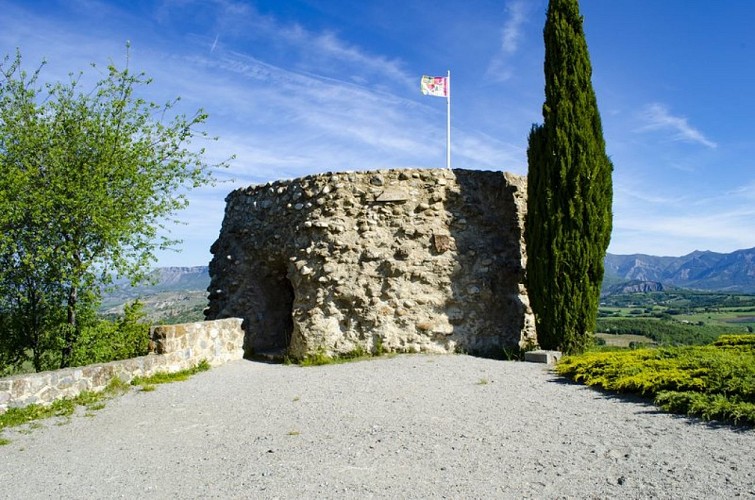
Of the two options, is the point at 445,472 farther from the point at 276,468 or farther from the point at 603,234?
the point at 603,234

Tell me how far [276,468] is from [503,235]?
765cm

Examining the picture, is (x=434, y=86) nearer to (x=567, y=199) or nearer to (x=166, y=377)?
(x=567, y=199)

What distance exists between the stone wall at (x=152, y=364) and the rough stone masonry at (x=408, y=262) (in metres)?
1.51

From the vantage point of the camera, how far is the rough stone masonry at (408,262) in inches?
420

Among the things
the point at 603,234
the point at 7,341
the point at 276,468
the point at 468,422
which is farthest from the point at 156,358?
the point at 603,234

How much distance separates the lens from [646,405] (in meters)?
6.28

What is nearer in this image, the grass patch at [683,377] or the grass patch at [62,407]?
the grass patch at [683,377]

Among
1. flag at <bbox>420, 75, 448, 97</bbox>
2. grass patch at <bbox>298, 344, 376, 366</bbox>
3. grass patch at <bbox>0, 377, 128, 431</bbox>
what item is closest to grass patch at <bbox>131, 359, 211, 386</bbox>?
grass patch at <bbox>0, 377, 128, 431</bbox>

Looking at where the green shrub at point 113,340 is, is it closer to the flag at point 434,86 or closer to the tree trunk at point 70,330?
the tree trunk at point 70,330

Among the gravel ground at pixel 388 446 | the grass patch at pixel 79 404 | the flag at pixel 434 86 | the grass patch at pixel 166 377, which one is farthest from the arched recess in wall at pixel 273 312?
the flag at pixel 434 86

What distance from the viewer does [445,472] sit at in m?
A: 4.64

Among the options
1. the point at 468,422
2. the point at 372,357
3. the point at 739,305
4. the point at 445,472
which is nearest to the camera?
the point at 445,472

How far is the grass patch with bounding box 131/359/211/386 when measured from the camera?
8961 millimetres

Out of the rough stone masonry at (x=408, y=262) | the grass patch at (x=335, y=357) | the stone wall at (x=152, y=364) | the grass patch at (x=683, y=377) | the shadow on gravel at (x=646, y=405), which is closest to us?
the shadow on gravel at (x=646, y=405)
